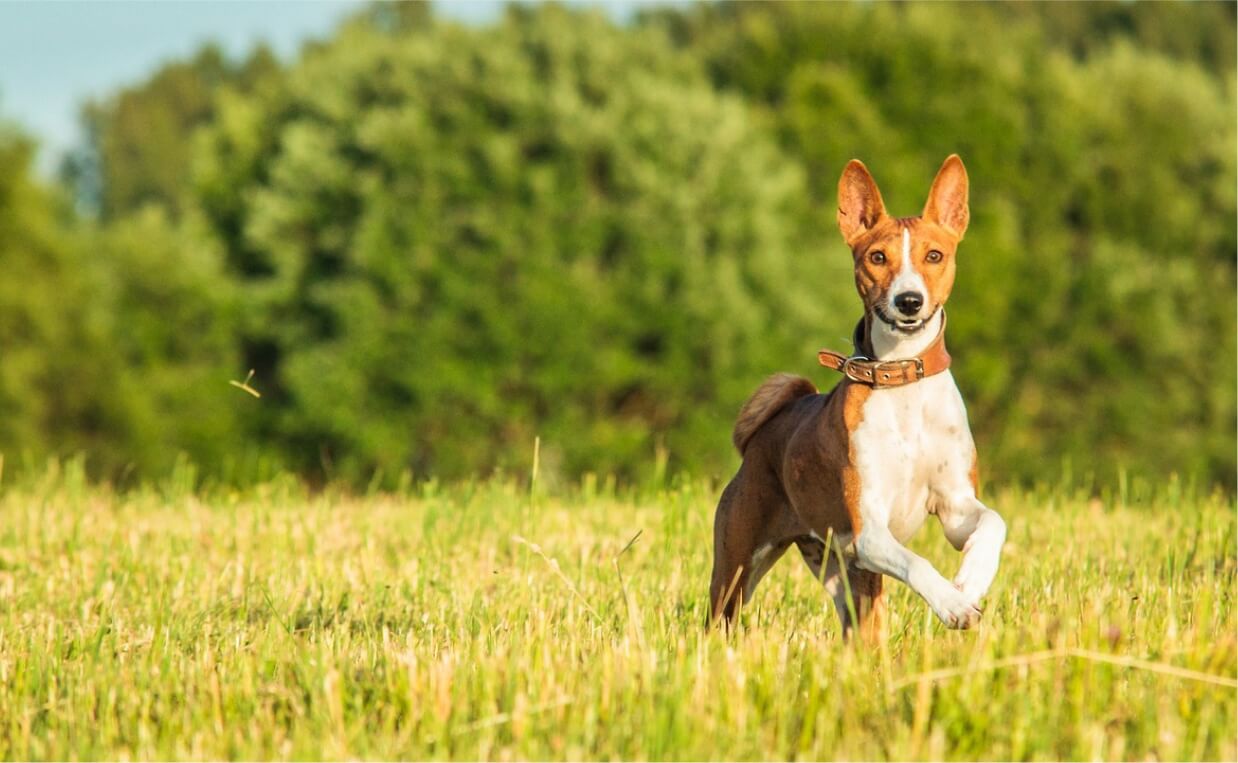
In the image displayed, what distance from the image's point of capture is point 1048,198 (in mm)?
42688

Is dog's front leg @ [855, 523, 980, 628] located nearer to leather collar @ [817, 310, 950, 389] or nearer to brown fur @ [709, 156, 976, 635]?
brown fur @ [709, 156, 976, 635]

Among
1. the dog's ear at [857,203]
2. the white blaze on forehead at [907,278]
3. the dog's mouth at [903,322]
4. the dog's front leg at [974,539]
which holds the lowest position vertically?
the dog's front leg at [974,539]

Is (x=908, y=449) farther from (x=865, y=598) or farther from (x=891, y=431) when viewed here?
(x=865, y=598)

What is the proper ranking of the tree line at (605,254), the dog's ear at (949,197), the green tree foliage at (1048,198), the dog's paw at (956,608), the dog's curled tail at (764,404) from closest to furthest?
the dog's paw at (956,608) < the dog's ear at (949,197) < the dog's curled tail at (764,404) < the tree line at (605,254) < the green tree foliage at (1048,198)

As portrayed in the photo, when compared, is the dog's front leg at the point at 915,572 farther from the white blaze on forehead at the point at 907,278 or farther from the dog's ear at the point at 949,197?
the dog's ear at the point at 949,197

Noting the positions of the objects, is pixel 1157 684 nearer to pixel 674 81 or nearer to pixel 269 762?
pixel 269 762

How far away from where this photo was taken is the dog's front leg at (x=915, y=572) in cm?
451

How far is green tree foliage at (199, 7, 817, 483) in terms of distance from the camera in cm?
3181

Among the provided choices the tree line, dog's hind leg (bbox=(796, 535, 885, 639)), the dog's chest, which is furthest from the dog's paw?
the tree line

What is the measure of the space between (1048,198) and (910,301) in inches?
1565

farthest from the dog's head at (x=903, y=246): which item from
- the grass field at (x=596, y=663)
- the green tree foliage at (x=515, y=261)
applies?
the green tree foliage at (x=515, y=261)

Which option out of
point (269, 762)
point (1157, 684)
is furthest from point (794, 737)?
point (269, 762)

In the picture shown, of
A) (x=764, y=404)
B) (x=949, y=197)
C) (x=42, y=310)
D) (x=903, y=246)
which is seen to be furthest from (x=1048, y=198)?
(x=903, y=246)

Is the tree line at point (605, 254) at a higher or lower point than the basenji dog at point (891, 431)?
higher
